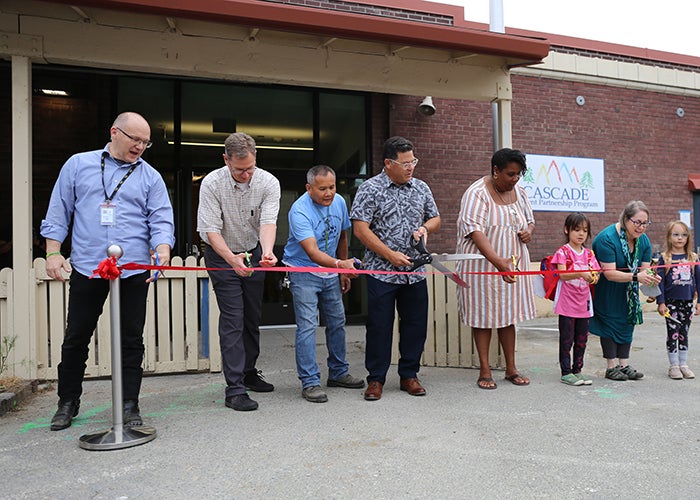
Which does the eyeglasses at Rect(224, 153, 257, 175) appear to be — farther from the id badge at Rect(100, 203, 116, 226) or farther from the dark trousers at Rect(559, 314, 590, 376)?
the dark trousers at Rect(559, 314, 590, 376)

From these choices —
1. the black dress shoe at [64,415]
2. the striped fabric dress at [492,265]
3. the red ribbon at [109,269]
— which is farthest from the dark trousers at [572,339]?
the black dress shoe at [64,415]

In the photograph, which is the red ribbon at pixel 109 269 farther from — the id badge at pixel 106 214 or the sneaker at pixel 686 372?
the sneaker at pixel 686 372

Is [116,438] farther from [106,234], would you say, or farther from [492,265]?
[492,265]

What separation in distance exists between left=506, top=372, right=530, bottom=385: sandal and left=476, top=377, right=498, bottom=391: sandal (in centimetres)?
22

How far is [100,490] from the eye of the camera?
248 cm

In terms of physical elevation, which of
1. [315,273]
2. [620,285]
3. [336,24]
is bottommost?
[620,285]

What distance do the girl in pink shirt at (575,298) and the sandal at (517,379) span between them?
32 centimetres

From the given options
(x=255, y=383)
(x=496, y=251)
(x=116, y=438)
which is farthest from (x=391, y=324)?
(x=116, y=438)

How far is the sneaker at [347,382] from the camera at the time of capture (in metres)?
4.28

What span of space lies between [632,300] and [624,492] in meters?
2.40

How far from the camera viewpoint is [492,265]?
431 centimetres

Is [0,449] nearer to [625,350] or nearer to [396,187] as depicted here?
[396,187]

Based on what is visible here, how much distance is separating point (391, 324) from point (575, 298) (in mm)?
1537

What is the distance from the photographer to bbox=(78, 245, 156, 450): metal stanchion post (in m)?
2.98
